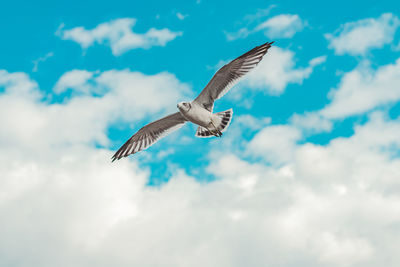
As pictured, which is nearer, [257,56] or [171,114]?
[257,56]

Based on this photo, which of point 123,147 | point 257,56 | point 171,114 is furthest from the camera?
point 123,147

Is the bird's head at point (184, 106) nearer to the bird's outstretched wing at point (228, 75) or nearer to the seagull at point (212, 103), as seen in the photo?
the seagull at point (212, 103)

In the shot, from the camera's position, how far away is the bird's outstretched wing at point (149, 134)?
55.5 ft

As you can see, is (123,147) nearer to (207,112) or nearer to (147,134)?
(147,134)

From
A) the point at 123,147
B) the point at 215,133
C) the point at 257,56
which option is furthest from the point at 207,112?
the point at 123,147

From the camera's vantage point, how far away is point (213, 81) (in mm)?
15039

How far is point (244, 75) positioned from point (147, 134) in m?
4.51

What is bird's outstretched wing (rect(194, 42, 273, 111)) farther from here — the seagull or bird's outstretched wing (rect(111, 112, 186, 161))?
bird's outstretched wing (rect(111, 112, 186, 161))

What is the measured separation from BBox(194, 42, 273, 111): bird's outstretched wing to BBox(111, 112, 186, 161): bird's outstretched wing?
1623 millimetres

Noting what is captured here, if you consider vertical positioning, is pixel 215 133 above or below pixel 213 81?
below

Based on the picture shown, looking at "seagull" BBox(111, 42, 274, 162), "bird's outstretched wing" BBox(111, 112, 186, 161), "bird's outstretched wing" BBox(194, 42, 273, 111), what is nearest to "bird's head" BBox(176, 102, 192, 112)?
"seagull" BBox(111, 42, 274, 162)

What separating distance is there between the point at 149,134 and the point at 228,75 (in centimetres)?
405

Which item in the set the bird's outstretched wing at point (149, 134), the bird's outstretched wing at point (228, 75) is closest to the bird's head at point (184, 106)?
the bird's outstretched wing at point (228, 75)

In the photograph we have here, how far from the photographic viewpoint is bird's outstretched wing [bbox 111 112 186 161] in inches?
666
